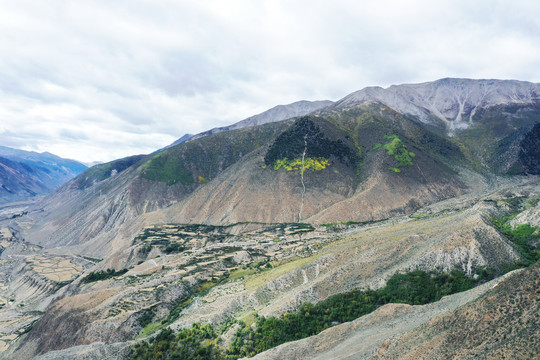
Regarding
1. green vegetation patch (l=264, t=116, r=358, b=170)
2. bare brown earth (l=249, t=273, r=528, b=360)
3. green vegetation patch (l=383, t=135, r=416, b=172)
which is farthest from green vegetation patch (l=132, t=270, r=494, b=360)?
green vegetation patch (l=264, t=116, r=358, b=170)

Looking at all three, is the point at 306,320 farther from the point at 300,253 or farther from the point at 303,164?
the point at 303,164

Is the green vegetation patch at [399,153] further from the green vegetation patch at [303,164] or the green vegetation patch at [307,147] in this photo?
the green vegetation patch at [303,164]

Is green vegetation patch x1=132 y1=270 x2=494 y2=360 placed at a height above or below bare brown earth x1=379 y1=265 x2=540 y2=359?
below

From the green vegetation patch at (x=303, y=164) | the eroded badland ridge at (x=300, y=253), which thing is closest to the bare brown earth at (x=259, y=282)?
the eroded badland ridge at (x=300, y=253)

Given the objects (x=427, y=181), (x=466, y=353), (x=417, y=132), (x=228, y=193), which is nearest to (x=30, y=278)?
(x=228, y=193)

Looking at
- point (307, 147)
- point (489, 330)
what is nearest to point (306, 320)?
point (489, 330)

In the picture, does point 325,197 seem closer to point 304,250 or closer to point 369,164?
point 369,164

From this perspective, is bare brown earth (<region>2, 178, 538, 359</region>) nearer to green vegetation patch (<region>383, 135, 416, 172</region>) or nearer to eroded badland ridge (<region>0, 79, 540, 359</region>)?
eroded badland ridge (<region>0, 79, 540, 359</region>)
